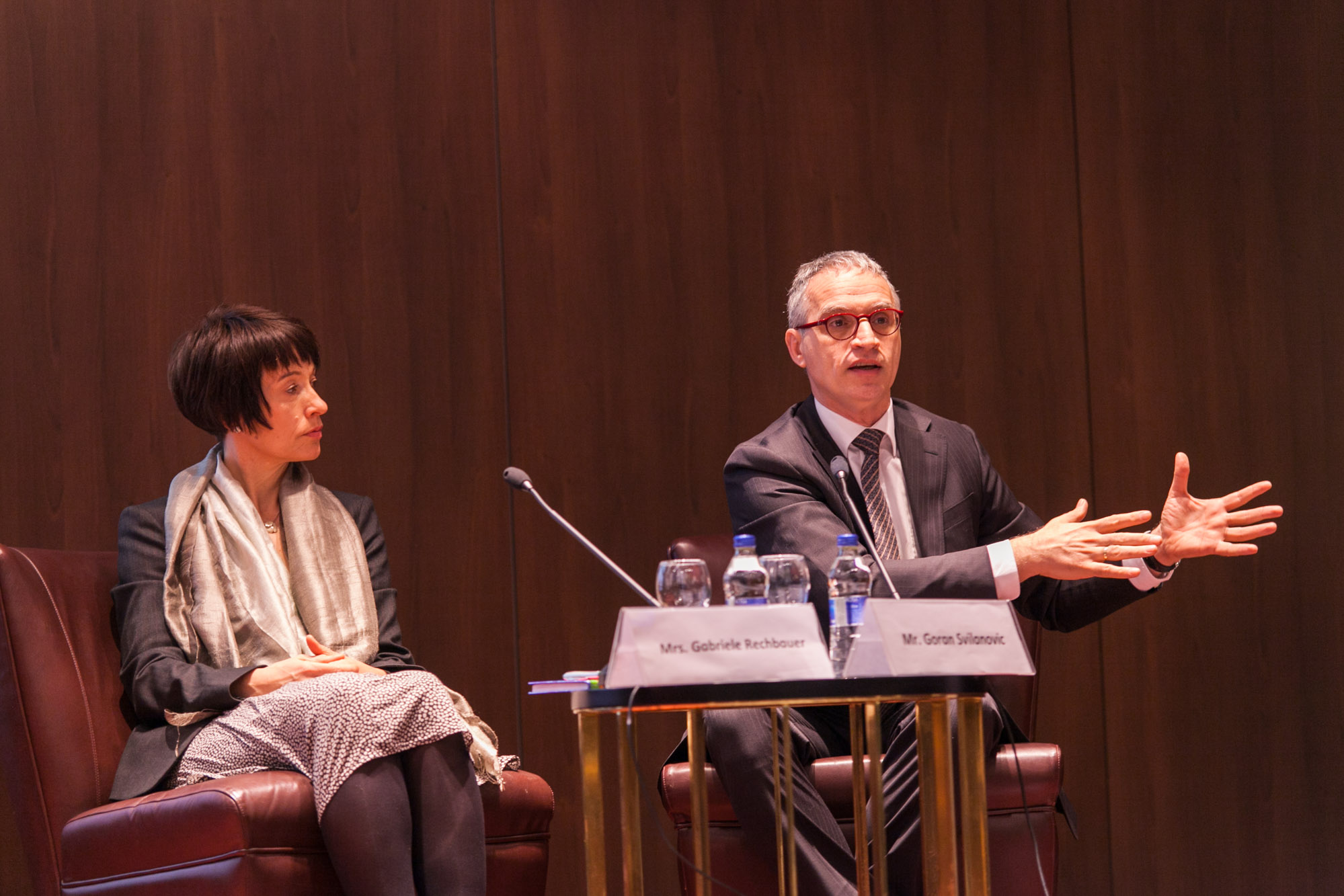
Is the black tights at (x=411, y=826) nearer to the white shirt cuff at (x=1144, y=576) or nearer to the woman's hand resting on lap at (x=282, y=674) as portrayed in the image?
the woman's hand resting on lap at (x=282, y=674)

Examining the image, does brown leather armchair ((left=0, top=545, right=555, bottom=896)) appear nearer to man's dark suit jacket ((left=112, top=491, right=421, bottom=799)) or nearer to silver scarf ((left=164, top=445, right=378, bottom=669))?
man's dark suit jacket ((left=112, top=491, right=421, bottom=799))

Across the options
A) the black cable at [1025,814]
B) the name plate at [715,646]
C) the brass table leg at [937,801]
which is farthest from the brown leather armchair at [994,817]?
the name plate at [715,646]

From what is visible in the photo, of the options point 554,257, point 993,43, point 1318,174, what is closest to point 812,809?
point 554,257

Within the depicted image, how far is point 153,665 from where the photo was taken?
2.23m

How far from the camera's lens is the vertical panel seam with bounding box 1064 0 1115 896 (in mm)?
3328

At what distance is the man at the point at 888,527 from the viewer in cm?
202

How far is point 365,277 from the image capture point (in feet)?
10.2

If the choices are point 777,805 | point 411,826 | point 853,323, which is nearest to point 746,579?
point 777,805

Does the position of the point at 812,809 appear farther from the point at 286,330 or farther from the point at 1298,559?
the point at 1298,559

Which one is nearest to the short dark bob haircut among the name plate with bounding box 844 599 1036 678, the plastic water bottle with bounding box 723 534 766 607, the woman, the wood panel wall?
the woman

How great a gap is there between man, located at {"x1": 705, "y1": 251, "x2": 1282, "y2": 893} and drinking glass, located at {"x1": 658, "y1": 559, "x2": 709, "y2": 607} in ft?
1.48

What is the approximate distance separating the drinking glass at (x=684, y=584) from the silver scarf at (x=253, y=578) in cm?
90

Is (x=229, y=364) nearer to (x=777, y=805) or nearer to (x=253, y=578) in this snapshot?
(x=253, y=578)

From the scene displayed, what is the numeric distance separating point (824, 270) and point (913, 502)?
52cm
